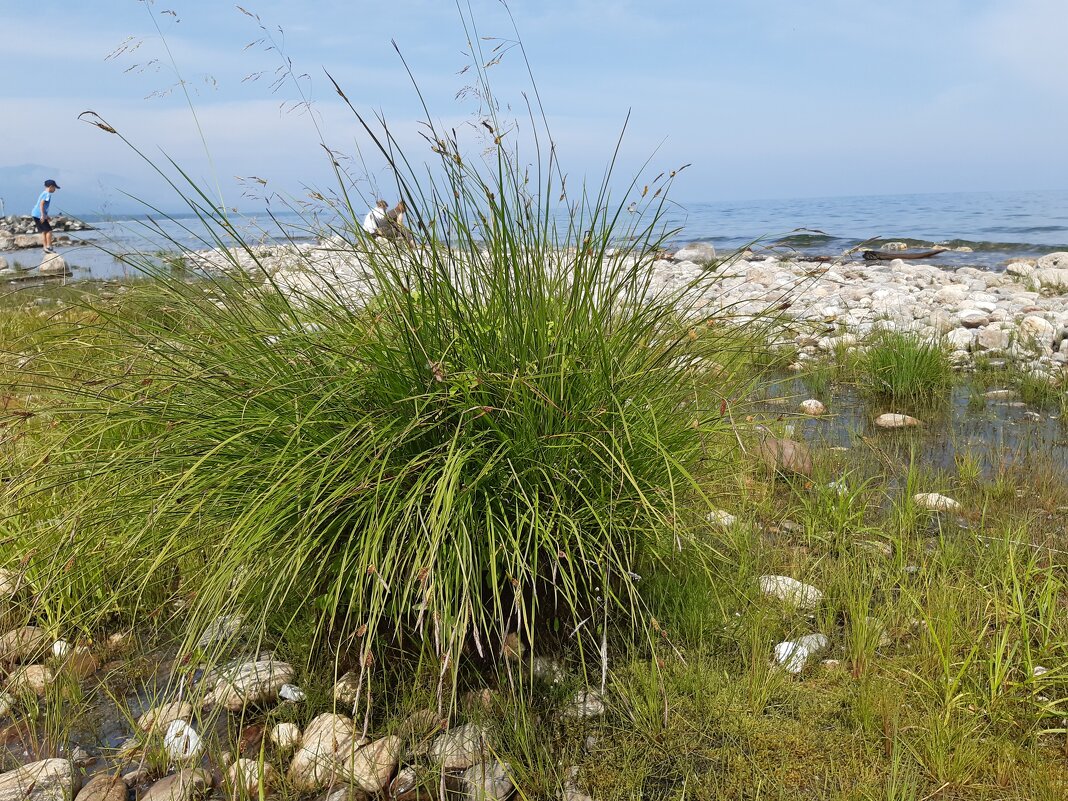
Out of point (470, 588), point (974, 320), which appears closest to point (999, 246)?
point (974, 320)

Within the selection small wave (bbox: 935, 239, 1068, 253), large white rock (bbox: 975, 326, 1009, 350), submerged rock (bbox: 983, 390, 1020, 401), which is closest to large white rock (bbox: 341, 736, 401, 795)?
submerged rock (bbox: 983, 390, 1020, 401)

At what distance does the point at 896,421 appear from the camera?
479cm

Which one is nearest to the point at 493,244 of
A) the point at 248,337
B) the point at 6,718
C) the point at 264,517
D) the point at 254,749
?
the point at 248,337

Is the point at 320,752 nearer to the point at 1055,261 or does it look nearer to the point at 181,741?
the point at 181,741

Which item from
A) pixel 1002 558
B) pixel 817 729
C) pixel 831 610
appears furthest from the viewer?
pixel 1002 558

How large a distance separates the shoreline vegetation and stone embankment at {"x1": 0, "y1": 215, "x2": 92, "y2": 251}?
2617cm

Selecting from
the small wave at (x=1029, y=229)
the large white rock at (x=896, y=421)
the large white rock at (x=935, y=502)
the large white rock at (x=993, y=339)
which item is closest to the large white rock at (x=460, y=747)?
the large white rock at (x=935, y=502)

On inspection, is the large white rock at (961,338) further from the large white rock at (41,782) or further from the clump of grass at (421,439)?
the large white rock at (41,782)

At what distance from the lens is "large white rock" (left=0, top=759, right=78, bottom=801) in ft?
5.96

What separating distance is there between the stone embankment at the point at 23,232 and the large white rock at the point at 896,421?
86.5 feet

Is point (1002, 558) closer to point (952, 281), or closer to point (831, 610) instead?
point (831, 610)

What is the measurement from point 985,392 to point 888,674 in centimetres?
415

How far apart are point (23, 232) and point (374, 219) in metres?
40.4

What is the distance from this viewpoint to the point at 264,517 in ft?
6.19
